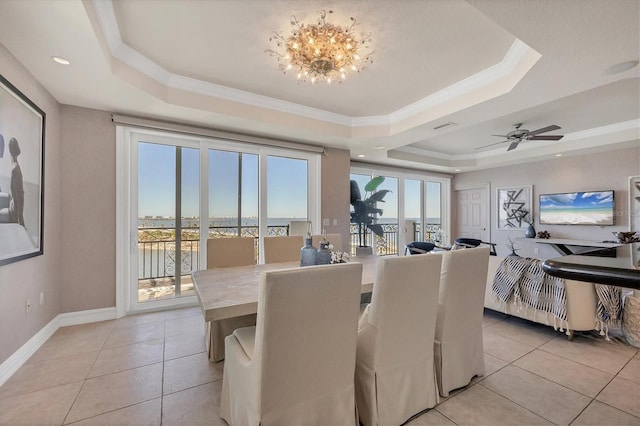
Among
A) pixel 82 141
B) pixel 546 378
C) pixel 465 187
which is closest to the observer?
pixel 546 378

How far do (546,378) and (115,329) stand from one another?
12.8ft

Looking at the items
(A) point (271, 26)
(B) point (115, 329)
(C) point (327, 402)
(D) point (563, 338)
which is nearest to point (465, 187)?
(D) point (563, 338)

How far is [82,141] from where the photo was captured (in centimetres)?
295

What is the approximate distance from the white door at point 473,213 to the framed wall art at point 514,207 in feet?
1.08

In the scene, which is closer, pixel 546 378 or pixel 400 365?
pixel 400 365

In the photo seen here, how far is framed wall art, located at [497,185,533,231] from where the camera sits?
19.4 ft

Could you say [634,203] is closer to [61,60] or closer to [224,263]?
[224,263]

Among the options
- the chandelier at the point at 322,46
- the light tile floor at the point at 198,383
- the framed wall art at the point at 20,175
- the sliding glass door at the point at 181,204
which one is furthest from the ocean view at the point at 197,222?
the chandelier at the point at 322,46

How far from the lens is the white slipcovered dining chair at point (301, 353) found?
1.15 metres

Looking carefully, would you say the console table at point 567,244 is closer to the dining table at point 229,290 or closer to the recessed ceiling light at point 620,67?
the recessed ceiling light at point 620,67

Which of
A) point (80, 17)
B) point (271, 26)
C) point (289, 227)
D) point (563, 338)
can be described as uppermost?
point (271, 26)

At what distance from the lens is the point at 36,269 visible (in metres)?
2.39

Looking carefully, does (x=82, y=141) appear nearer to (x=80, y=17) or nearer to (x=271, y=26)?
(x=80, y=17)

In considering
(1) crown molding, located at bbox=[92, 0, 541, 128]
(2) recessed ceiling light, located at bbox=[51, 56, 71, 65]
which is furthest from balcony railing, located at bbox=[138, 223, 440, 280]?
(2) recessed ceiling light, located at bbox=[51, 56, 71, 65]
